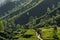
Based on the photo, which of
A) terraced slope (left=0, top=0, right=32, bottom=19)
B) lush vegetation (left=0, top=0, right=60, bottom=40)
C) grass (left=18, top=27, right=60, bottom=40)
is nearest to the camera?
grass (left=18, top=27, right=60, bottom=40)

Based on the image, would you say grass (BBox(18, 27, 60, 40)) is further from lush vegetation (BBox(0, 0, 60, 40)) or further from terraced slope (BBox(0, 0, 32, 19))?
terraced slope (BBox(0, 0, 32, 19))

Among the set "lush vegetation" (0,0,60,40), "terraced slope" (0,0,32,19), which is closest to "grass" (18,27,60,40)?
"lush vegetation" (0,0,60,40)

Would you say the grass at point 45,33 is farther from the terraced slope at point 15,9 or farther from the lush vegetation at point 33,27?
the terraced slope at point 15,9

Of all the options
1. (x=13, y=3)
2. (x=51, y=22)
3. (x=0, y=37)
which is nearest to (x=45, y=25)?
(x=51, y=22)

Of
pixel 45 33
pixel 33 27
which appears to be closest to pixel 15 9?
pixel 33 27

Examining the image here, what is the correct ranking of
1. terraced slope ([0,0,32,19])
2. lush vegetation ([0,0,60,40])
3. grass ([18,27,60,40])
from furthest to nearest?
terraced slope ([0,0,32,19])
lush vegetation ([0,0,60,40])
grass ([18,27,60,40])

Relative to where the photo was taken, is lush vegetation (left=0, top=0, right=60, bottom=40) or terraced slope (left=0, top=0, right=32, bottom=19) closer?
lush vegetation (left=0, top=0, right=60, bottom=40)

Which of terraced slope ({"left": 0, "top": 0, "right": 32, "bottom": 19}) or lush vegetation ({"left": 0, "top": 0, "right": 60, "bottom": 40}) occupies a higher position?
terraced slope ({"left": 0, "top": 0, "right": 32, "bottom": 19})

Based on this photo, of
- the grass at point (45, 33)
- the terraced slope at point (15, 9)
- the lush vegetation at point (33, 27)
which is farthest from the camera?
the terraced slope at point (15, 9)

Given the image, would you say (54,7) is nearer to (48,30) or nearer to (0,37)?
(48,30)

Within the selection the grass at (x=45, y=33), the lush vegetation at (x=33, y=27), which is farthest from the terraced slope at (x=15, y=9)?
the grass at (x=45, y=33)

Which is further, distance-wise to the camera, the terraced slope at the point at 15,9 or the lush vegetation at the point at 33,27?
the terraced slope at the point at 15,9

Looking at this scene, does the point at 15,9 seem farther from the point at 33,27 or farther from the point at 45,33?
the point at 45,33
